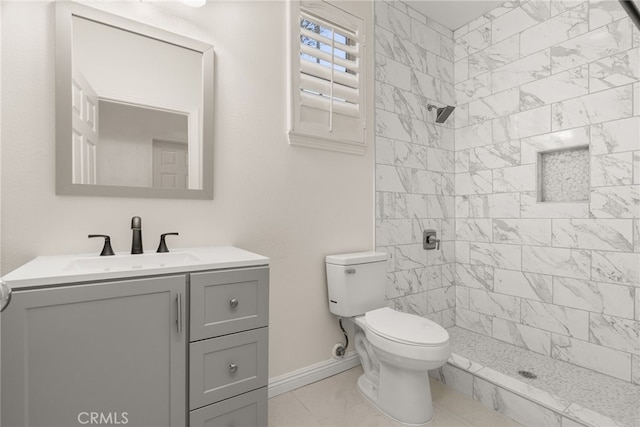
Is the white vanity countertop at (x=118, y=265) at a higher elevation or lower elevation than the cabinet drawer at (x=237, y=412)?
higher

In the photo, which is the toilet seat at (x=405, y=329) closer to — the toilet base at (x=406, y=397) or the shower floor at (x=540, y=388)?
the toilet base at (x=406, y=397)

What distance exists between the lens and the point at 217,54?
174cm

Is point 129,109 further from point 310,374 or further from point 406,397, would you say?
point 406,397

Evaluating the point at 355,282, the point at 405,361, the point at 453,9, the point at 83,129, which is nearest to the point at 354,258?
the point at 355,282

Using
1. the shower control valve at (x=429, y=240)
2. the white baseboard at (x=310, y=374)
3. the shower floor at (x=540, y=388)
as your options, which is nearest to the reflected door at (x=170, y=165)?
the white baseboard at (x=310, y=374)

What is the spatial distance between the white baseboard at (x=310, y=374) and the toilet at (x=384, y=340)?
0.19m

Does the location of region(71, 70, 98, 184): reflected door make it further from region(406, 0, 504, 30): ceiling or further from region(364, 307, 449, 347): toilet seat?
region(406, 0, 504, 30): ceiling

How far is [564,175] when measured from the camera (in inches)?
88.7

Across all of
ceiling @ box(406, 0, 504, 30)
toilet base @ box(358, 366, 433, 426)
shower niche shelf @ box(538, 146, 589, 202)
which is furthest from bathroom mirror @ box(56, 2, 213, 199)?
shower niche shelf @ box(538, 146, 589, 202)

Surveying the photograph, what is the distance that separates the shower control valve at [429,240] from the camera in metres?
2.65

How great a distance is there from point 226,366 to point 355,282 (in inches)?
38.2

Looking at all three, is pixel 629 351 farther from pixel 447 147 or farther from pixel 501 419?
pixel 447 147

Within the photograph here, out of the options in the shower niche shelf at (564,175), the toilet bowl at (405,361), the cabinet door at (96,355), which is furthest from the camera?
the shower niche shelf at (564,175)

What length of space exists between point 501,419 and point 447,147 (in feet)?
6.69
